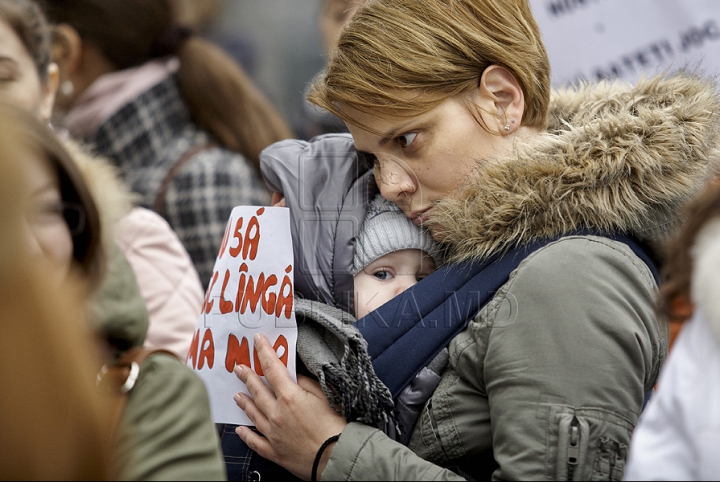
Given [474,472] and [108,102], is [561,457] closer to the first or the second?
[474,472]

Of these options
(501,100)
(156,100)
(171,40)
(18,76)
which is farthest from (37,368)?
(171,40)

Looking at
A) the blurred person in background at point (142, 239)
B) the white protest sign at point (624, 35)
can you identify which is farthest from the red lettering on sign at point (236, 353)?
the white protest sign at point (624, 35)

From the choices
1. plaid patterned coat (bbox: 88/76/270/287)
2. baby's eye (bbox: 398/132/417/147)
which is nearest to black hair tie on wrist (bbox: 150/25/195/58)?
plaid patterned coat (bbox: 88/76/270/287)

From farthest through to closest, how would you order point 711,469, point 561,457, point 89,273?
point 561,457
point 89,273
point 711,469

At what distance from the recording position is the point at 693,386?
3.97 ft

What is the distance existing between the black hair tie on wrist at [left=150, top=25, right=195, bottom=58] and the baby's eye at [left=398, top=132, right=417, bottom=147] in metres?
1.79

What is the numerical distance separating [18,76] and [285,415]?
59.5 inches

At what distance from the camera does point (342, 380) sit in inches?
67.2

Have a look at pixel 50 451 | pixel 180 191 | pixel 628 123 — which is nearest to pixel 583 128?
pixel 628 123

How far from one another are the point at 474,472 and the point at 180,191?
71.9 inches

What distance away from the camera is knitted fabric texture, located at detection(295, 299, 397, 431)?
1.69 metres

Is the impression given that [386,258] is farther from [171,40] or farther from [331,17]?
[331,17]

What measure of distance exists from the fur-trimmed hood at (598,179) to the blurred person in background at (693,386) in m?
0.37

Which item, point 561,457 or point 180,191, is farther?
point 180,191
